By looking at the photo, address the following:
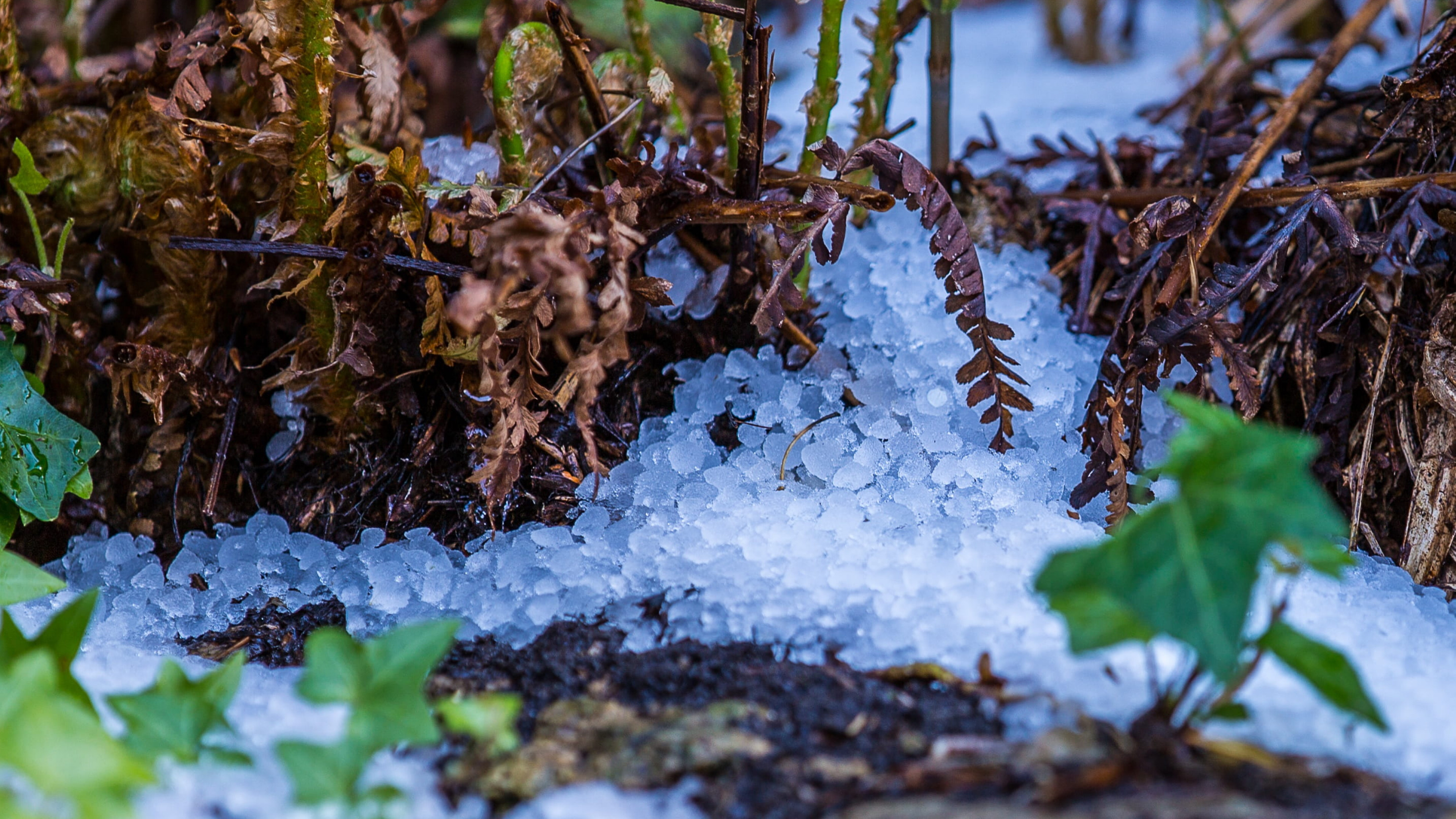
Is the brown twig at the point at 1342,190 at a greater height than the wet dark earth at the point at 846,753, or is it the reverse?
the brown twig at the point at 1342,190

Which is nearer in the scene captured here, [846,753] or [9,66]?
[846,753]

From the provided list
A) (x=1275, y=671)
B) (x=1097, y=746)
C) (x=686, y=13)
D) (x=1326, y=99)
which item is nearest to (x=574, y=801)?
(x=1097, y=746)

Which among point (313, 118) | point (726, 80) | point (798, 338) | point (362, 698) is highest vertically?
point (726, 80)

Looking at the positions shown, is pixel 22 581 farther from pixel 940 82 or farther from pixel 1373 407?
pixel 1373 407

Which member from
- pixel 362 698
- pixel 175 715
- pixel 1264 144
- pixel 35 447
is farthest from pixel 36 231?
pixel 1264 144

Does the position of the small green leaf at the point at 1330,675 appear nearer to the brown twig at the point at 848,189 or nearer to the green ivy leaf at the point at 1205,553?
the green ivy leaf at the point at 1205,553

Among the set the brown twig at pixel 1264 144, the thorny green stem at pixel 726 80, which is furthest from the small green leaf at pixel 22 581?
the brown twig at pixel 1264 144

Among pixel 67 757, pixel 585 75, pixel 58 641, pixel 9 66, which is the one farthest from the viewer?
pixel 9 66
